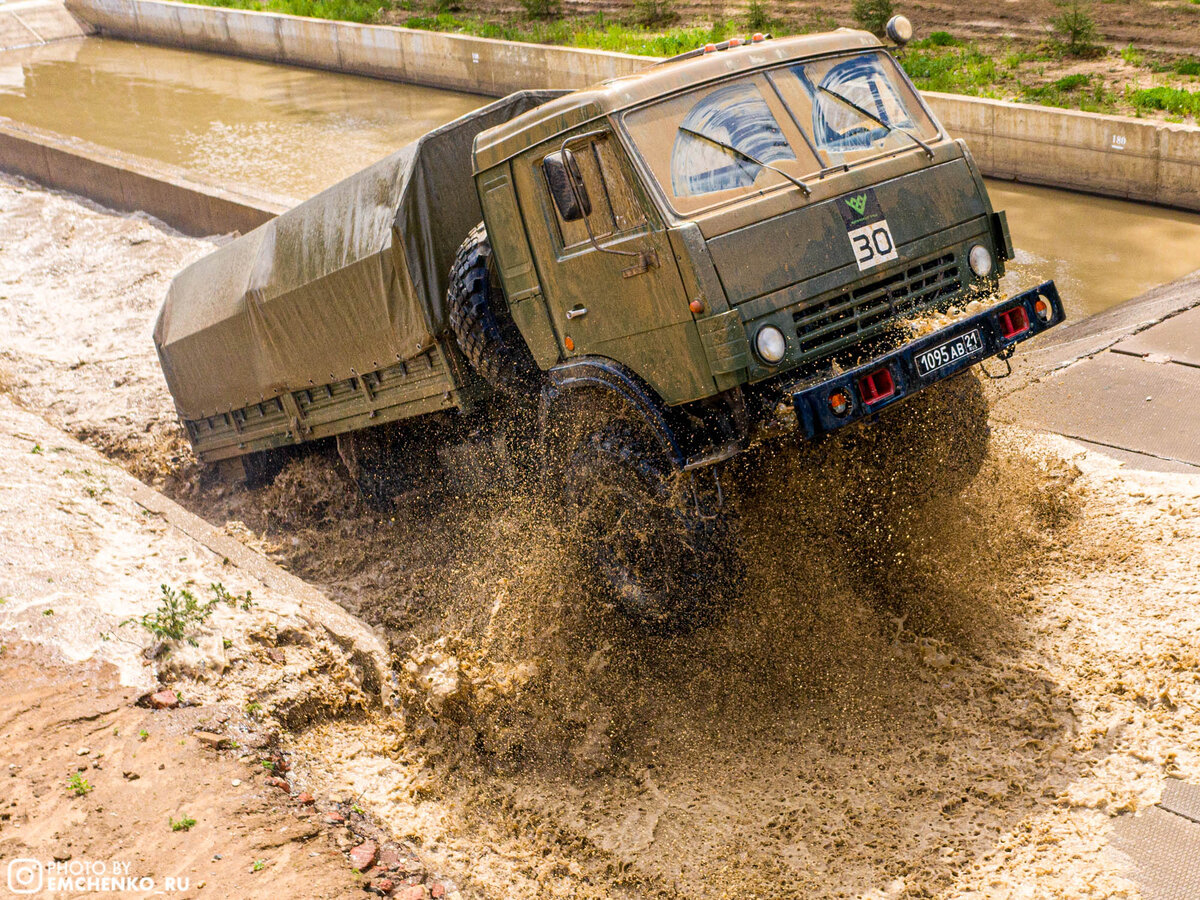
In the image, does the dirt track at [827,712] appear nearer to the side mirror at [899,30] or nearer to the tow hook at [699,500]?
the tow hook at [699,500]

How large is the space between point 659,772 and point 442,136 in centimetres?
370

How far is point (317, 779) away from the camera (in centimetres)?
493

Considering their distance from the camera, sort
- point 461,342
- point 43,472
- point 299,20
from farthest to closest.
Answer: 1. point 299,20
2. point 43,472
3. point 461,342

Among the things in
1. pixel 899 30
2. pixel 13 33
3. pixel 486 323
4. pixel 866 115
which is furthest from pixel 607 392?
pixel 13 33

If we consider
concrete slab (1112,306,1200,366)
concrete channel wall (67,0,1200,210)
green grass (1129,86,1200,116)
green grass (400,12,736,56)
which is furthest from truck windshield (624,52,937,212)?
green grass (400,12,736,56)

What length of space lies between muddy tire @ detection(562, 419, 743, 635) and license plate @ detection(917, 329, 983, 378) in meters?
1.10

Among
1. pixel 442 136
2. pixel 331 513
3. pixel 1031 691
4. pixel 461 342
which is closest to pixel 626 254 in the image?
pixel 461 342

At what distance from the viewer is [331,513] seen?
324 inches

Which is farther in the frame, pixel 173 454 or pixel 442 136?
pixel 173 454

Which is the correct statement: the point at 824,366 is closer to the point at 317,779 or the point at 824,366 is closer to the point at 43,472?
the point at 317,779

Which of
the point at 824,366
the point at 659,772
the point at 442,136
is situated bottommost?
the point at 659,772

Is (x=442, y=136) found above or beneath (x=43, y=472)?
above

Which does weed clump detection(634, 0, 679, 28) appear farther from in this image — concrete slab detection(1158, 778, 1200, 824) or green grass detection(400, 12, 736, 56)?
concrete slab detection(1158, 778, 1200, 824)

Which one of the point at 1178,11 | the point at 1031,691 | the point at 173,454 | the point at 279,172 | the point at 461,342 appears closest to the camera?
the point at 1031,691
